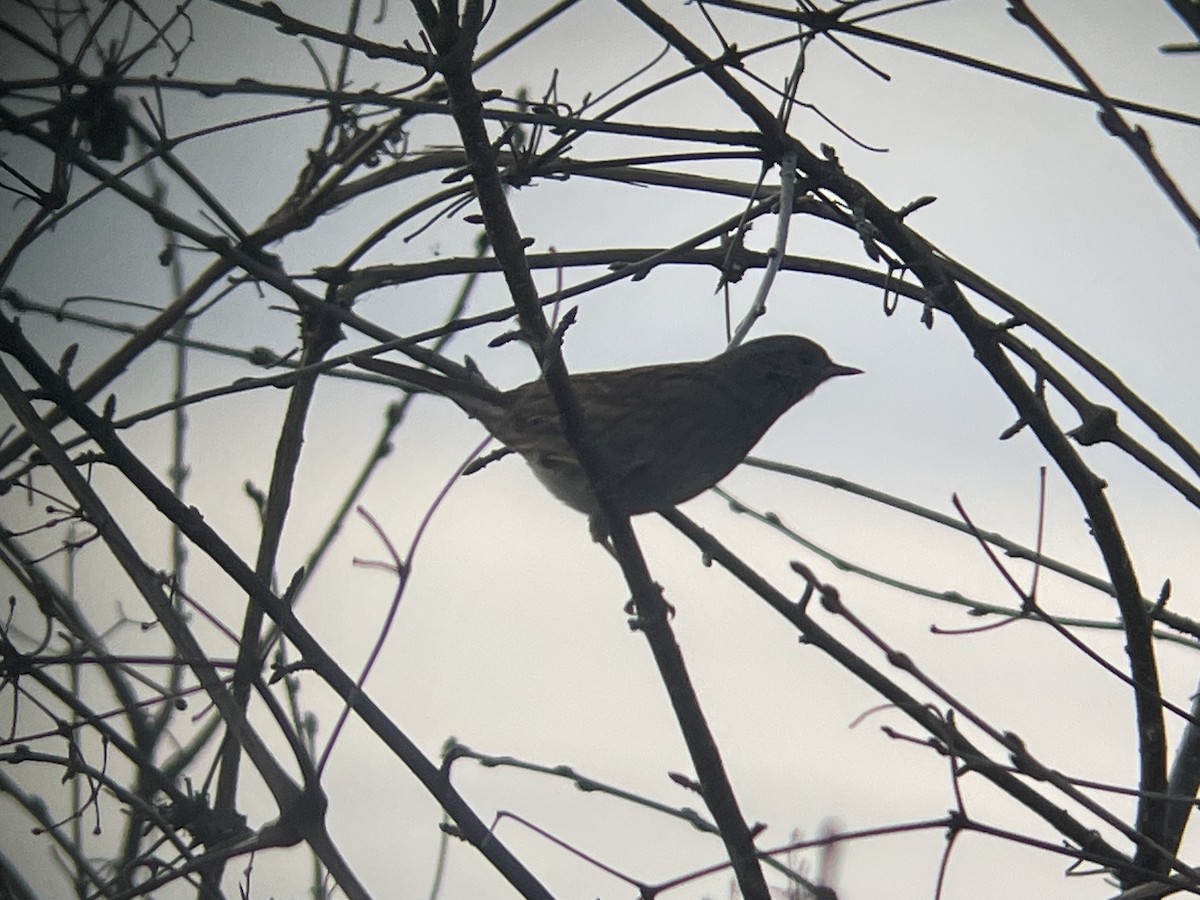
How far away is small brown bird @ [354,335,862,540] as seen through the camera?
4633 mm

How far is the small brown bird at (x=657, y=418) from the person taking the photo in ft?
15.2

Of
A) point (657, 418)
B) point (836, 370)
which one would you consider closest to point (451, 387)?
point (657, 418)

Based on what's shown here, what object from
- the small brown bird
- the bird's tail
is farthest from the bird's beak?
the bird's tail

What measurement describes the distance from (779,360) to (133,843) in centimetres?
329

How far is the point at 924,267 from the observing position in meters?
2.74

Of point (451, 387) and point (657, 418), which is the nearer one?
point (451, 387)

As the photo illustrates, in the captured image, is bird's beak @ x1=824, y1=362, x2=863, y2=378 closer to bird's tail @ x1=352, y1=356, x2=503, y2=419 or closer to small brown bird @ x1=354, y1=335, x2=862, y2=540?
small brown bird @ x1=354, y1=335, x2=862, y2=540

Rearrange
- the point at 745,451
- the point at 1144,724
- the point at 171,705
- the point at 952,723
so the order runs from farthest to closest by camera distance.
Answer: the point at 745,451 → the point at 171,705 → the point at 1144,724 → the point at 952,723

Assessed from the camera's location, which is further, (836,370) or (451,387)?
(836,370)

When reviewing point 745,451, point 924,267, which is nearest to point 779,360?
point 745,451

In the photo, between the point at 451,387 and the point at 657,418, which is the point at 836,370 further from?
the point at 451,387

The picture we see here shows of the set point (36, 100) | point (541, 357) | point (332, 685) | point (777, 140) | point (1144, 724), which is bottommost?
point (1144, 724)

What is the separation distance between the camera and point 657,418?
5.03 metres

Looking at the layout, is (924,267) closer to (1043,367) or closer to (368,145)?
(1043,367)
